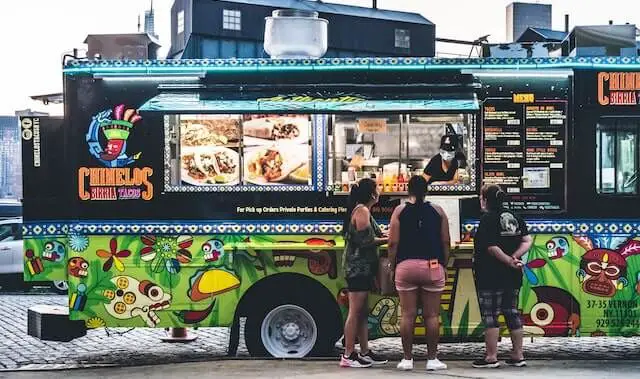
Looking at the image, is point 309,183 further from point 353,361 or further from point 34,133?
point 34,133

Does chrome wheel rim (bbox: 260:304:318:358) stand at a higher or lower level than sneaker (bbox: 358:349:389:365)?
higher

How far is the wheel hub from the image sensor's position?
10305 mm

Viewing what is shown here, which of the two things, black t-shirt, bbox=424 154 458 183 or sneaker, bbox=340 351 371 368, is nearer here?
sneaker, bbox=340 351 371 368

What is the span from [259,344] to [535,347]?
136 inches

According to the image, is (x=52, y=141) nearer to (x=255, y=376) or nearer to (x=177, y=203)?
(x=177, y=203)

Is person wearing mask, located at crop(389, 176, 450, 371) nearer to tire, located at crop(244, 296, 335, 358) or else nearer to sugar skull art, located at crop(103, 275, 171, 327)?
tire, located at crop(244, 296, 335, 358)

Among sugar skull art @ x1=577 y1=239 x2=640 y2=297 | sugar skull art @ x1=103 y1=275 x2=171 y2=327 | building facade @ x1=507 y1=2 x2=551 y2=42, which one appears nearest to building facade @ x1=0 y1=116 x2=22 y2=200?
building facade @ x1=507 y1=2 x2=551 y2=42

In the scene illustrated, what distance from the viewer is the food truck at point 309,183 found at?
32.9 feet


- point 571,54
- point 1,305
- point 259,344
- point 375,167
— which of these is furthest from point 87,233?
point 1,305

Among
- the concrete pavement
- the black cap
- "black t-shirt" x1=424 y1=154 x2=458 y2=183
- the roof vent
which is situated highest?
the roof vent

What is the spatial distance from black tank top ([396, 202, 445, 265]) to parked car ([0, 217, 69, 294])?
12.2 metres

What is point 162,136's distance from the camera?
1020 cm

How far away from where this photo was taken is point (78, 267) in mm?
10156

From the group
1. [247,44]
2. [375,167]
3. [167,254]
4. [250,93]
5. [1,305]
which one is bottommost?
[1,305]
